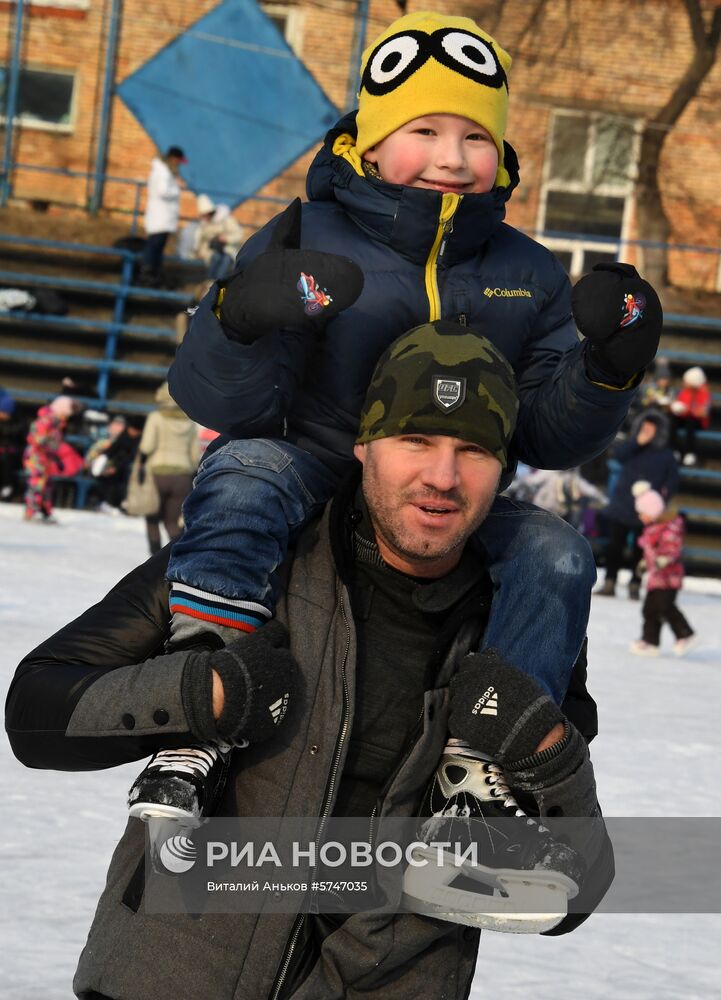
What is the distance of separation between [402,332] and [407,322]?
2 cm

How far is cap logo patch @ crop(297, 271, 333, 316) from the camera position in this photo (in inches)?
83.6

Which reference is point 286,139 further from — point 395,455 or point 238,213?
point 395,455

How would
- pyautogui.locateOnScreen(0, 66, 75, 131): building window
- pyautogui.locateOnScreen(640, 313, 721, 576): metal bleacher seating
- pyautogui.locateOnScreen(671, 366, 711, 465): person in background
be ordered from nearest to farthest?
pyautogui.locateOnScreen(671, 366, 711, 465): person in background
pyautogui.locateOnScreen(640, 313, 721, 576): metal bleacher seating
pyautogui.locateOnScreen(0, 66, 75, 131): building window

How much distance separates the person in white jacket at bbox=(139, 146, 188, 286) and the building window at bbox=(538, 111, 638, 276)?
6.10 m

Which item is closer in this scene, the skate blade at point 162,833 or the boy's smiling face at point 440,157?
the skate blade at point 162,833

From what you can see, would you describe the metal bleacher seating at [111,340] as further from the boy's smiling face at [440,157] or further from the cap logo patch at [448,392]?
the cap logo patch at [448,392]

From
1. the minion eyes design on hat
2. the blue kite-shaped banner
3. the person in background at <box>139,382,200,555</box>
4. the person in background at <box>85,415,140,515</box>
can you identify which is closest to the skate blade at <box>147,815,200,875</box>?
the minion eyes design on hat

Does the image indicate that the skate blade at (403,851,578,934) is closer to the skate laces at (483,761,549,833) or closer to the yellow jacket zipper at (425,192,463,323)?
the skate laces at (483,761,549,833)

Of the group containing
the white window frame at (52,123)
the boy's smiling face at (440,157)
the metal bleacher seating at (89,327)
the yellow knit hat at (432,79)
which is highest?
the yellow knit hat at (432,79)

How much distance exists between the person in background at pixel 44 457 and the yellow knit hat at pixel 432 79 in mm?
12651

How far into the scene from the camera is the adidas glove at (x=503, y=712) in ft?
7.02

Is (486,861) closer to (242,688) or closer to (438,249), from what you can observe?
(242,688)

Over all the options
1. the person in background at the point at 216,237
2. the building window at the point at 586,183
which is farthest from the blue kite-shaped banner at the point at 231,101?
the building window at the point at 586,183

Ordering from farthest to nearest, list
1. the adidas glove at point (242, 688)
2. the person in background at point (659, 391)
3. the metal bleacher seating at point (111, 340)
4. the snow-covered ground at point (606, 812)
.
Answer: the metal bleacher seating at point (111, 340)
the person in background at point (659, 391)
the snow-covered ground at point (606, 812)
the adidas glove at point (242, 688)
